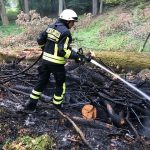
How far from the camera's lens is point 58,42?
7574mm

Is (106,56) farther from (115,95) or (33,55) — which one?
(115,95)

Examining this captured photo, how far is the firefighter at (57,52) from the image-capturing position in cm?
751

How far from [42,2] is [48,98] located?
95.2 ft

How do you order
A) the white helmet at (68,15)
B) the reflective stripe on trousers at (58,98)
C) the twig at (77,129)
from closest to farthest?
1. the twig at (77,129)
2. the white helmet at (68,15)
3. the reflective stripe on trousers at (58,98)

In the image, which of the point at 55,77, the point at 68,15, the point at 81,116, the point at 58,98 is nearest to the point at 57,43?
the point at 68,15

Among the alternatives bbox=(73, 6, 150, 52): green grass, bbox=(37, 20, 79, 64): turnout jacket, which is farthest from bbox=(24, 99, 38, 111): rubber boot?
bbox=(73, 6, 150, 52): green grass

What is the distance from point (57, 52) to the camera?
766cm

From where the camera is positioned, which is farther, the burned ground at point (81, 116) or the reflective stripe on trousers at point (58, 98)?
the reflective stripe on trousers at point (58, 98)

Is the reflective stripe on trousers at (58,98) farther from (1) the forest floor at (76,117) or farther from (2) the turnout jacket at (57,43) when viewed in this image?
(2) the turnout jacket at (57,43)

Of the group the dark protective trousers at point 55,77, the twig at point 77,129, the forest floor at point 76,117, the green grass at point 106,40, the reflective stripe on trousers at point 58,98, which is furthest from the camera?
the green grass at point 106,40

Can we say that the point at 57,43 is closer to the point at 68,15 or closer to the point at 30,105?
the point at 68,15

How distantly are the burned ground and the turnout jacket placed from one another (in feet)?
4.20

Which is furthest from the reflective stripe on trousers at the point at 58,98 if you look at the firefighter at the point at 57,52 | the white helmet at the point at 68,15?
the white helmet at the point at 68,15

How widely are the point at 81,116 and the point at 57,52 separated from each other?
1.62 meters
